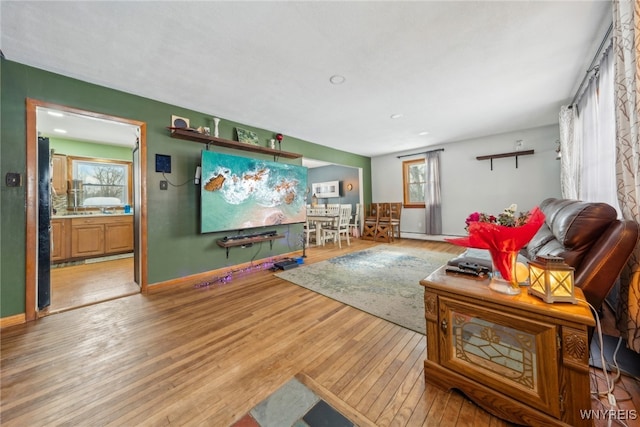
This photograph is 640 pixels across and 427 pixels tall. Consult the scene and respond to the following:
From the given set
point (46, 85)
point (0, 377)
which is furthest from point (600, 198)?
point (46, 85)

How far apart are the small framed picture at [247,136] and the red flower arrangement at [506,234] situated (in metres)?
3.39

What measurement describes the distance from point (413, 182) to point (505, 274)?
537 cm

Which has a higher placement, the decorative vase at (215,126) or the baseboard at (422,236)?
the decorative vase at (215,126)

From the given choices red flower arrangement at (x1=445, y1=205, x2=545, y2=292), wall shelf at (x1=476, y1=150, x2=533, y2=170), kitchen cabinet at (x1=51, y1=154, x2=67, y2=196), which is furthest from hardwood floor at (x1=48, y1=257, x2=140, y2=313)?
wall shelf at (x1=476, y1=150, x2=533, y2=170)

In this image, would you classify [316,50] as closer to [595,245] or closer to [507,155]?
[595,245]

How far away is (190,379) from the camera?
4.39 feet

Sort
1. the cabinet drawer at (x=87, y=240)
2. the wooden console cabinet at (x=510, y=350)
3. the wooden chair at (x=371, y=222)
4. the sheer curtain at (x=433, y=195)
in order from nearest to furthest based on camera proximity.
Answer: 1. the wooden console cabinet at (x=510, y=350)
2. the cabinet drawer at (x=87, y=240)
3. the sheer curtain at (x=433, y=195)
4. the wooden chair at (x=371, y=222)

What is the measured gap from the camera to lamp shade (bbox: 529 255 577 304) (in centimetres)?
92

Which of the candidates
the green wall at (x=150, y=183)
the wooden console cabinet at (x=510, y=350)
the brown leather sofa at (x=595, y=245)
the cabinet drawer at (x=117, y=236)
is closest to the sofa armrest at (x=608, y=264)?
the brown leather sofa at (x=595, y=245)

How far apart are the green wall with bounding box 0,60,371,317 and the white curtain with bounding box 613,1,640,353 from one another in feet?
12.6

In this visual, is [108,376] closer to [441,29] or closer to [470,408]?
[470,408]

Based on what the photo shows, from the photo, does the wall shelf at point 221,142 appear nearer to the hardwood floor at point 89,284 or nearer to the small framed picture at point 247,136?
the small framed picture at point 247,136

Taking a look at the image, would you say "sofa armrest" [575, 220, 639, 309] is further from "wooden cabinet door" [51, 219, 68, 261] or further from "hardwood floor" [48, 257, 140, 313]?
"wooden cabinet door" [51, 219, 68, 261]

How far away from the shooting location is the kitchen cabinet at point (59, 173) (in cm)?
424
